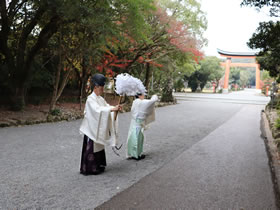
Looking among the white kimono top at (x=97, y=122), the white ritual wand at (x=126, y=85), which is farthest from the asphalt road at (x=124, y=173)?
the white ritual wand at (x=126, y=85)

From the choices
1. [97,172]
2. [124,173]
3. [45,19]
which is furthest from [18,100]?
[124,173]

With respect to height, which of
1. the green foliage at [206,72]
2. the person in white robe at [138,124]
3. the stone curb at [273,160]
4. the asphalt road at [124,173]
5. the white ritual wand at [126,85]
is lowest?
the stone curb at [273,160]

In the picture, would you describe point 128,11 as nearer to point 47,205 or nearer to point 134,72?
point 47,205

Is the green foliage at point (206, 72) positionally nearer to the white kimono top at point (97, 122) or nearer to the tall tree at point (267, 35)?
the tall tree at point (267, 35)

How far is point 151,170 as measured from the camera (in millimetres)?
4496

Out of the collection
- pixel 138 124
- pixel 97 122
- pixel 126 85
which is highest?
pixel 126 85

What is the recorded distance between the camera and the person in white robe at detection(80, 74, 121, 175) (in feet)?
13.1

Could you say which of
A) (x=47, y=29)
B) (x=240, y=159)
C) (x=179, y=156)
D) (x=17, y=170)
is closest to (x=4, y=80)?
(x=47, y=29)

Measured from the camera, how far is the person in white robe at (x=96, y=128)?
3.99 meters

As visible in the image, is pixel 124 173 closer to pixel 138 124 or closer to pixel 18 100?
pixel 138 124

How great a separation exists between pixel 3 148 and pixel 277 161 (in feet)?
20.0

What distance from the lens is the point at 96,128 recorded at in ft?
13.1

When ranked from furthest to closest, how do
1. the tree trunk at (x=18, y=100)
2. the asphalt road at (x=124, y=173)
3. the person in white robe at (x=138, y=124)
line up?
the tree trunk at (x=18, y=100) < the person in white robe at (x=138, y=124) < the asphalt road at (x=124, y=173)

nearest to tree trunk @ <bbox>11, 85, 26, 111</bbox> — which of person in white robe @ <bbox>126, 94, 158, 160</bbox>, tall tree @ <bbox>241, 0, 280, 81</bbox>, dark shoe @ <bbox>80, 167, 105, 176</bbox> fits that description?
person in white robe @ <bbox>126, 94, 158, 160</bbox>
